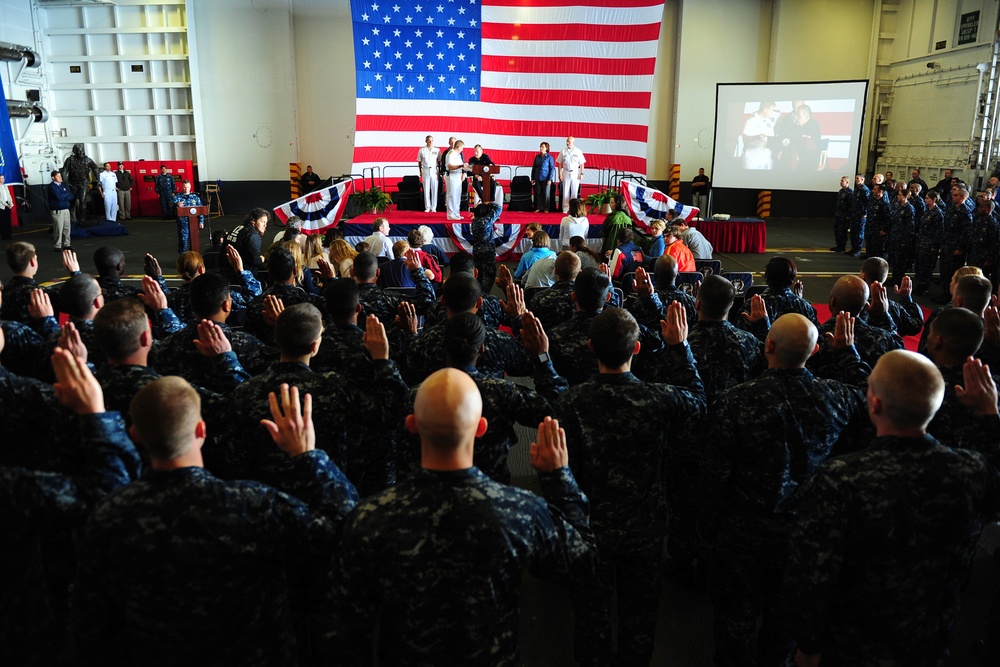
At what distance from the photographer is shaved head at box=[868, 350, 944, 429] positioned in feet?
6.45

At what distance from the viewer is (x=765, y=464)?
260cm

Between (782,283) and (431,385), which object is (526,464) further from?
(431,385)

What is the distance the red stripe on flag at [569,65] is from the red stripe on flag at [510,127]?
1102mm

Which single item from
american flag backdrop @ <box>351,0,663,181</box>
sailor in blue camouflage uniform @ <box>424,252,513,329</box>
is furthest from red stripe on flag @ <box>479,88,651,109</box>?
sailor in blue camouflage uniform @ <box>424,252,513,329</box>

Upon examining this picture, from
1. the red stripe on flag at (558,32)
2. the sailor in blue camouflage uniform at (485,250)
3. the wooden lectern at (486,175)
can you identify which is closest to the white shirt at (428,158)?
the wooden lectern at (486,175)

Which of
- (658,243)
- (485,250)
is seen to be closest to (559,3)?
(485,250)

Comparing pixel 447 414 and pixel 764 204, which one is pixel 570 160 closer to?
pixel 764 204

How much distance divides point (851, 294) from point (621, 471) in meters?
1.98

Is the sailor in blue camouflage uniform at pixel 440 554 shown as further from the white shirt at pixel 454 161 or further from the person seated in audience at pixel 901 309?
the white shirt at pixel 454 161

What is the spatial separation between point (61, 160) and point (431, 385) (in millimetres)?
21447

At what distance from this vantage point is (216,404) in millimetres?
2668

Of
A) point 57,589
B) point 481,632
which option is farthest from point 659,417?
point 57,589

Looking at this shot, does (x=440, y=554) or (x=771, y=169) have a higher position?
(x=771, y=169)

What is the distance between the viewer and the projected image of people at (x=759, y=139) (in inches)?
684
